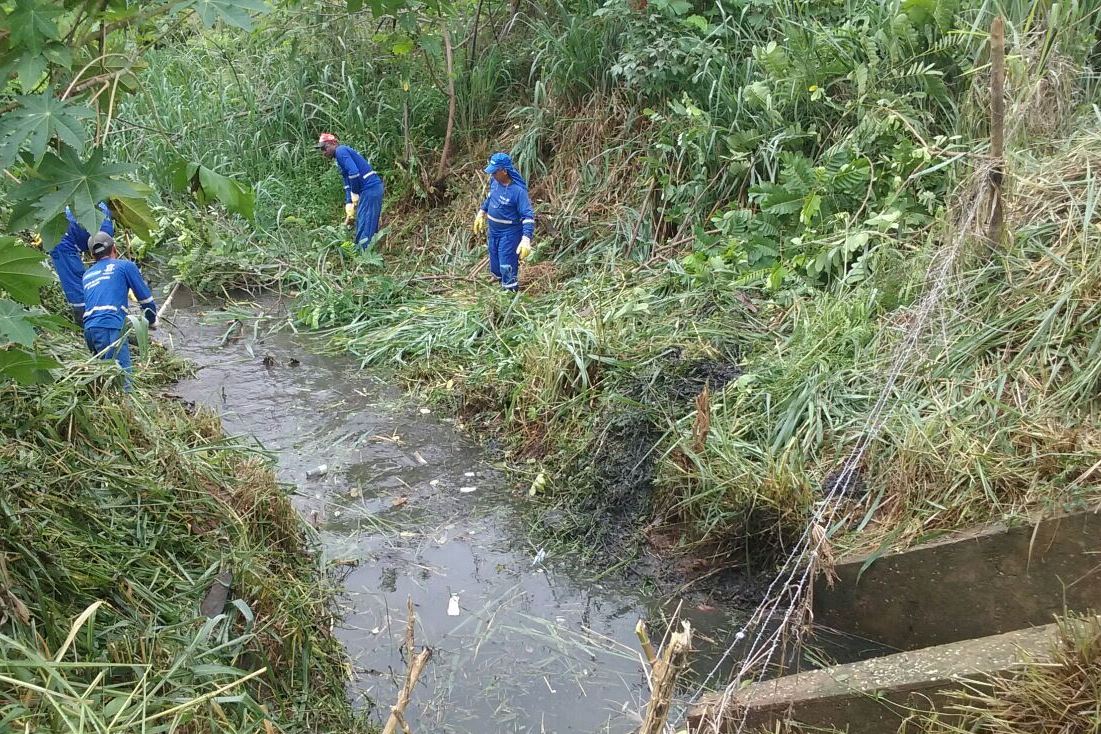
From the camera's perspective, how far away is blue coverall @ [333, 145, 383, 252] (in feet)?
35.2

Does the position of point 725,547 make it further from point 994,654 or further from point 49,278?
point 49,278

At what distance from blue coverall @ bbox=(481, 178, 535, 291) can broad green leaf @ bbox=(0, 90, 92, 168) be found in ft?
22.7

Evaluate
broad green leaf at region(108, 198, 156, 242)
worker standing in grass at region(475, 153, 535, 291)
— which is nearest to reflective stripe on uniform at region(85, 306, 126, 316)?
worker standing in grass at region(475, 153, 535, 291)

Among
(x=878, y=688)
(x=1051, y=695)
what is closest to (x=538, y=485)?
(x=878, y=688)

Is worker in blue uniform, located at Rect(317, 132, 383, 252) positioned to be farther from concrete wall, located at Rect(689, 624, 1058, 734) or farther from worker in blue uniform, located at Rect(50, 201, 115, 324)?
concrete wall, located at Rect(689, 624, 1058, 734)

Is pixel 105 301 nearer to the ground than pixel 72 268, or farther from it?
farther from it

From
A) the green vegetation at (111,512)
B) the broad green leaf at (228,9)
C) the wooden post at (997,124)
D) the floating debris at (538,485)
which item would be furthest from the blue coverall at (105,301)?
the wooden post at (997,124)

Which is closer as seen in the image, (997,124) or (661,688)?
(661,688)

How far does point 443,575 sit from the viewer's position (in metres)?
5.34

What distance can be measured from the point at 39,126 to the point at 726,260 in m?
5.68

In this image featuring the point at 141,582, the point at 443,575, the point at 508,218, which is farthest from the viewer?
the point at 508,218

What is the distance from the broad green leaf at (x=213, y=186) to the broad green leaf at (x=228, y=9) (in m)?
0.38

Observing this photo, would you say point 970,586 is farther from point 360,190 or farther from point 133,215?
point 360,190

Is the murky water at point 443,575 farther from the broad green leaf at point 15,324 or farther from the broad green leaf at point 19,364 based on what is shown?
the broad green leaf at point 15,324
